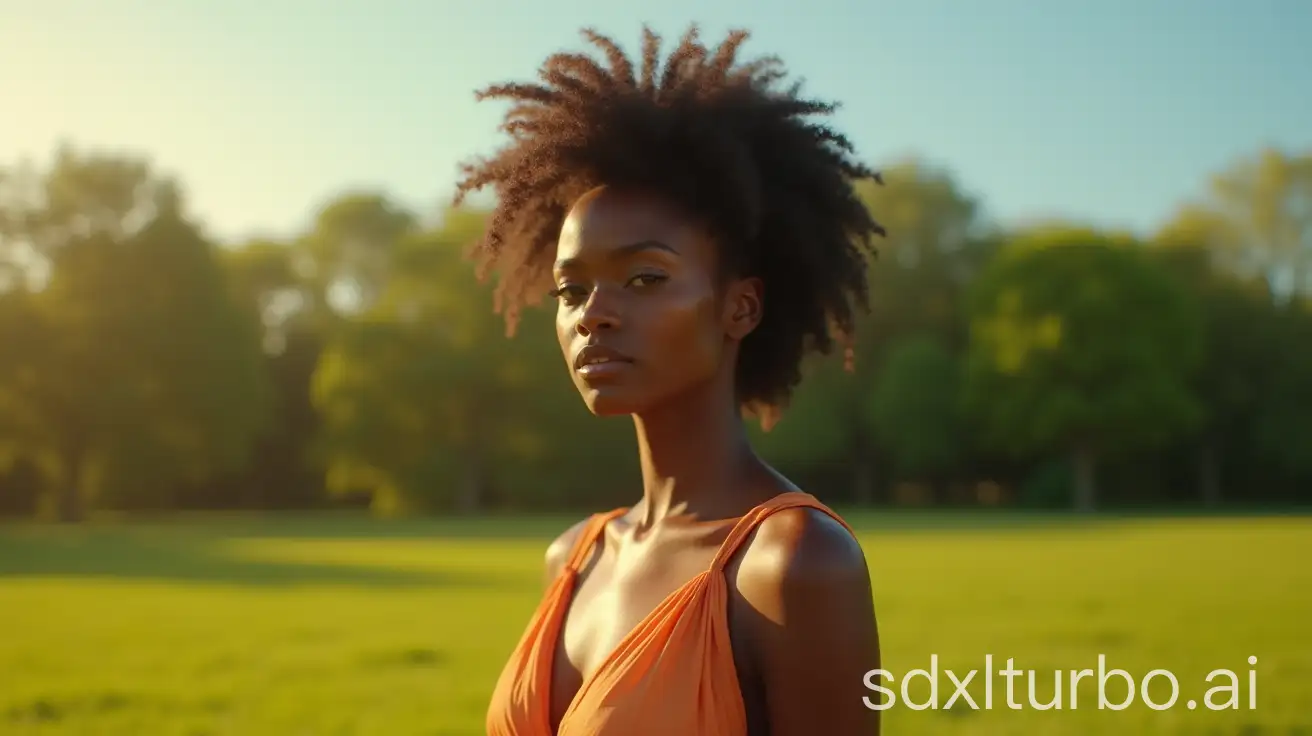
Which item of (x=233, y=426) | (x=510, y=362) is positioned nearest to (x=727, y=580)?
(x=233, y=426)

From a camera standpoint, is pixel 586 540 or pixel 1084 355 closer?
pixel 586 540

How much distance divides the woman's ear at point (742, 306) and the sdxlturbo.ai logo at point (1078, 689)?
21.4 ft

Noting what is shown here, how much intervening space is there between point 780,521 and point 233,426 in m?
54.5

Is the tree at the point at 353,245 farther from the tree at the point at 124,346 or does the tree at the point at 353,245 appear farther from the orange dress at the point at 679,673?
the orange dress at the point at 679,673

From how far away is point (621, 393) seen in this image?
9.40ft

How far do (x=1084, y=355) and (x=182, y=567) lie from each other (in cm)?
4360

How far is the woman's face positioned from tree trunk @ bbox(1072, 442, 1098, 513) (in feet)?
184

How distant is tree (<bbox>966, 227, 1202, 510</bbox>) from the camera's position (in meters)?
56.0

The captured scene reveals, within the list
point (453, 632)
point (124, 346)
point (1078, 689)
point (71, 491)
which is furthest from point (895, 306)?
point (1078, 689)

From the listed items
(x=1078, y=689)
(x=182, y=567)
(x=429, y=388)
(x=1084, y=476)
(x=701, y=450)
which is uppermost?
(x=429, y=388)

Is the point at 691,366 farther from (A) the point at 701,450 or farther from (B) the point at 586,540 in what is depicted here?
(B) the point at 586,540

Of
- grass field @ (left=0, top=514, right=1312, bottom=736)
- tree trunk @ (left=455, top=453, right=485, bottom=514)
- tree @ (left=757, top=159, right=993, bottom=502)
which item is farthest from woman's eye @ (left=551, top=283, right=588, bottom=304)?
tree trunk @ (left=455, top=453, right=485, bottom=514)

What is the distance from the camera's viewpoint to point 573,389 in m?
57.9

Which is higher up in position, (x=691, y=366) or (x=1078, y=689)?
(x=691, y=366)
